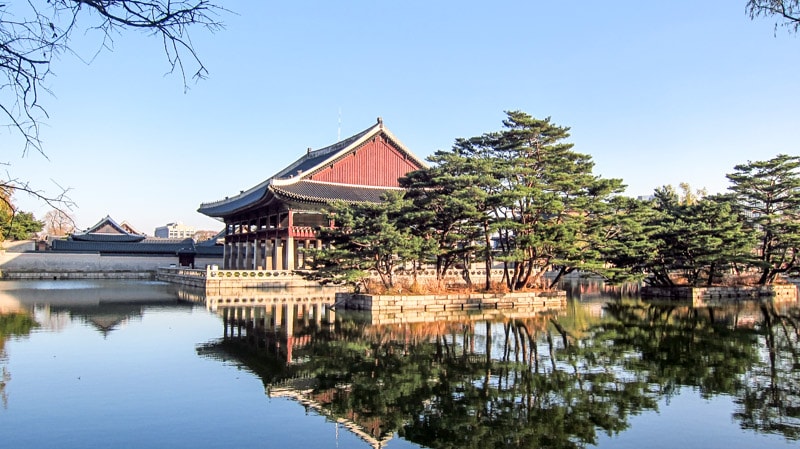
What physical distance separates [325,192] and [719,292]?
26.4 metres

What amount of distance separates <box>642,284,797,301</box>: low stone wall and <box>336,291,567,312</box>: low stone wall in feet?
30.2

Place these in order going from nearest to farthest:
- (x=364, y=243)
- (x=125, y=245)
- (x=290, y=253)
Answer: (x=364, y=243), (x=290, y=253), (x=125, y=245)

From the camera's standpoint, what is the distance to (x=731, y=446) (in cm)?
756

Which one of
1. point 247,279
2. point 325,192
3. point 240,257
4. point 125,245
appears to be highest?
point 325,192

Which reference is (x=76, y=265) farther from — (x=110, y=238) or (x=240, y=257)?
(x=240, y=257)

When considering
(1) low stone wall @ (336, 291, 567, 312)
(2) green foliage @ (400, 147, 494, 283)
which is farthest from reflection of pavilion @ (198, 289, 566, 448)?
(2) green foliage @ (400, 147, 494, 283)

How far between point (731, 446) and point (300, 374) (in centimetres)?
743

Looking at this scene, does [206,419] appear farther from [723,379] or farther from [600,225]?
[600,225]

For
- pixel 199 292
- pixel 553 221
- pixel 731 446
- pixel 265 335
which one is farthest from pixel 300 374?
pixel 199 292

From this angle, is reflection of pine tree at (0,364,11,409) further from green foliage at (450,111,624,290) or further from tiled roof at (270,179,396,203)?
tiled roof at (270,179,396,203)

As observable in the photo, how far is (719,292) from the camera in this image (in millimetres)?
32719

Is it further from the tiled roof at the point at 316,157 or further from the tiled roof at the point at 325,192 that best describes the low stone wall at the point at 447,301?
the tiled roof at the point at 316,157

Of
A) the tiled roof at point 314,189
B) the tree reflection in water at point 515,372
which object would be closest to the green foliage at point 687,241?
the tree reflection in water at point 515,372

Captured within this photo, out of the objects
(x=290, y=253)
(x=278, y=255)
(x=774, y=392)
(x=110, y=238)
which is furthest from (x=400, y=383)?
(x=110, y=238)
